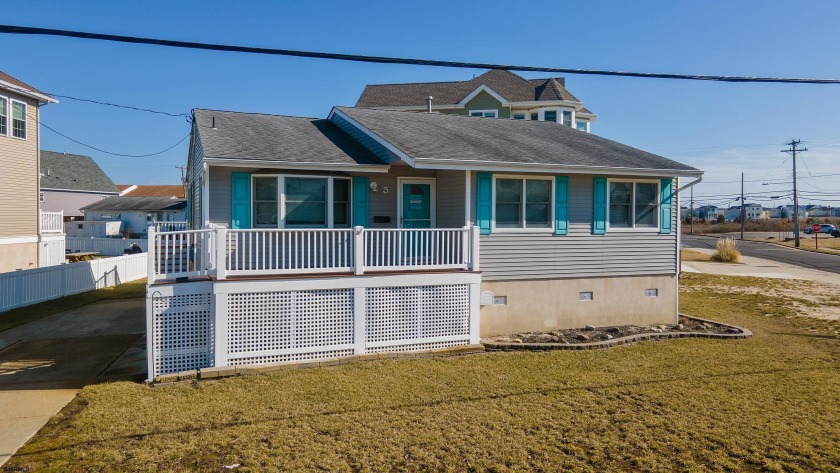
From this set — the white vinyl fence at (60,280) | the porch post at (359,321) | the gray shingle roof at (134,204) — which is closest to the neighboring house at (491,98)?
the white vinyl fence at (60,280)

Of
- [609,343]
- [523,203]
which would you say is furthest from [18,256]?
[609,343]

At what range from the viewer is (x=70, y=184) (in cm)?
4588

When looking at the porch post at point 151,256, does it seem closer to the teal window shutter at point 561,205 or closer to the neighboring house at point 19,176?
the teal window shutter at point 561,205

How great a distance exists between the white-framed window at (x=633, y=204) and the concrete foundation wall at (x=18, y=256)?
21324mm

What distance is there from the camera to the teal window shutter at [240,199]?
10750 mm

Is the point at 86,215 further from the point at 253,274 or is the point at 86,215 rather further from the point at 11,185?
the point at 253,274

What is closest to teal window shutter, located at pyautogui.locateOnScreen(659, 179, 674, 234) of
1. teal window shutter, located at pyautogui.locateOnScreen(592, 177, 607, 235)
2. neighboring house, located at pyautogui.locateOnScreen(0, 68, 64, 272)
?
teal window shutter, located at pyautogui.locateOnScreen(592, 177, 607, 235)

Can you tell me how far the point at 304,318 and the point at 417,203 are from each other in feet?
14.9

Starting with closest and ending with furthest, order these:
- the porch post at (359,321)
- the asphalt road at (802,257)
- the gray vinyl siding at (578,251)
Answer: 1. the porch post at (359,321)
2. the gray vinyl siding at (578,251)
3. the asphalt road at (802,257)

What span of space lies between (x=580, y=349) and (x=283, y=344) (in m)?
5.85

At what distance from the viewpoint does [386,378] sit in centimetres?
838

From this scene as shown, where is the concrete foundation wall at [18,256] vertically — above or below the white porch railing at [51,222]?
below

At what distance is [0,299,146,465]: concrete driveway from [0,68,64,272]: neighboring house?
8.29 metres

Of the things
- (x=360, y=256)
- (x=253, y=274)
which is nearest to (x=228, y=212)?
(x=253, y=274)
